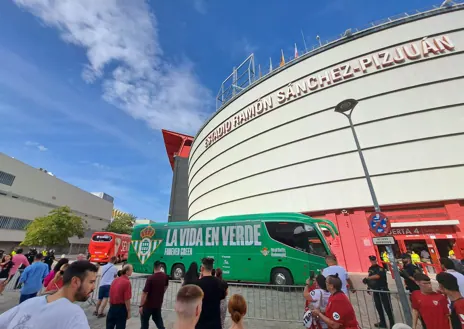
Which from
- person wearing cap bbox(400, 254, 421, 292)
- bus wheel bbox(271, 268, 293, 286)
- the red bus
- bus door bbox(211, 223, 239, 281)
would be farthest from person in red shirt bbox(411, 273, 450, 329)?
the red bus

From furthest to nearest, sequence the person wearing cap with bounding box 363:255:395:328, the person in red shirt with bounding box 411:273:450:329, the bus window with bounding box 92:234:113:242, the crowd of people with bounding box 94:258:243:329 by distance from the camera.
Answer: the bus window with bounding box 92:234:113:242 < the person wearing cap with bounding box 363:255:395:328 < the person in red shirt with bounding box 411:273:450:329 < the crowd of people with bounding box 94:258:243:329

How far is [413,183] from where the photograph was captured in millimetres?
14945

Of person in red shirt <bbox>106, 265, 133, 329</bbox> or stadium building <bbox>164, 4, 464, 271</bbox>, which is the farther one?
stadium building <bbox>164, 4, 464, 271</bbox>

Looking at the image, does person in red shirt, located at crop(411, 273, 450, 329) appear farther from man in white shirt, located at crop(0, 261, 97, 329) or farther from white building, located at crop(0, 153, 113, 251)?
white building, located at crop(0, 153, 113, 251)

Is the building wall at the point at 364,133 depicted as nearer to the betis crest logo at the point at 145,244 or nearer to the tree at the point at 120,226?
the betis crest logo at the point at 145,244

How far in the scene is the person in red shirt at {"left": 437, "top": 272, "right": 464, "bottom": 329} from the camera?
2.78 m

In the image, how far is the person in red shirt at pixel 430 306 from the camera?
3119 mm

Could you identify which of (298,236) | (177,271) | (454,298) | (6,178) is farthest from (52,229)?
(454,298)

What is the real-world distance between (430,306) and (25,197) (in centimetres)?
5225

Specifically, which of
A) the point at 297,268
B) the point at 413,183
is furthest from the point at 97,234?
the point at 413,183

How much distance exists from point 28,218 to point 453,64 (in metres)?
59.2

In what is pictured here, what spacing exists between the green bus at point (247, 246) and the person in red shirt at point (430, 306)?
6.20 metres

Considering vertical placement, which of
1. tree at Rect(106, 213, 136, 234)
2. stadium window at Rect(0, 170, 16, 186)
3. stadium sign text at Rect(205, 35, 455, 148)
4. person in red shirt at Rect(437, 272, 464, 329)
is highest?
stadium sign text at Rect(205, 35, 455, 148)

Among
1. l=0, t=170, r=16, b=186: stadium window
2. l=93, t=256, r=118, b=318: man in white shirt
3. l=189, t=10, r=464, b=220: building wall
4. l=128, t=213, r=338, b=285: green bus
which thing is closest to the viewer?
l=93, t=256, r=118, b=318: man in white shirt
